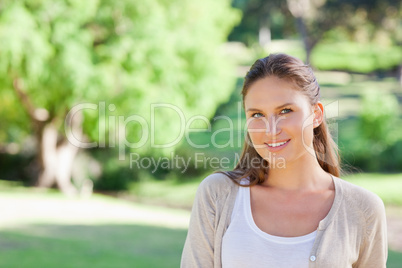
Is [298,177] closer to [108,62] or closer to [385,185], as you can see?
[108,62]

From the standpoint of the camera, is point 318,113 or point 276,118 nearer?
point 276,118

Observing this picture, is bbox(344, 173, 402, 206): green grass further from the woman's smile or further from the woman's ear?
the woman's smile

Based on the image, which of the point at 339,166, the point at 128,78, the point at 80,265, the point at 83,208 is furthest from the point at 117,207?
the point at 339,166

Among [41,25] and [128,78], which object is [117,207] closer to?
[128,78]

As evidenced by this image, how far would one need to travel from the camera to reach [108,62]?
45.4ft

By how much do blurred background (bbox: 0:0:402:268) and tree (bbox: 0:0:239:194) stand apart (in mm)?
33

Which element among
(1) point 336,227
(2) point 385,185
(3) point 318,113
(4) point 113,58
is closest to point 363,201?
(1) point 336,227

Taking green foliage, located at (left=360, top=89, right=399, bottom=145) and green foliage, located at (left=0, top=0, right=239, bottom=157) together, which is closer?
green foliage, located at (left=0, top=0, right=239, bottom=157)

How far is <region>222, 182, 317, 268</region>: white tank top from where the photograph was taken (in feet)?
5.60

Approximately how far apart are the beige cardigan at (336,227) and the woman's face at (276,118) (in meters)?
0.19

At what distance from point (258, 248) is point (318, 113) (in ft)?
1.79

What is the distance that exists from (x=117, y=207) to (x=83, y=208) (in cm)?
91

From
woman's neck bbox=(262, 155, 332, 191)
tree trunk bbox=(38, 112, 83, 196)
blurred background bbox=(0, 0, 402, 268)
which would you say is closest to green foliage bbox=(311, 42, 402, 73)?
blurred background bbox=(0, 0, 402, 268)

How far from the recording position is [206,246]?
70.4 inches
